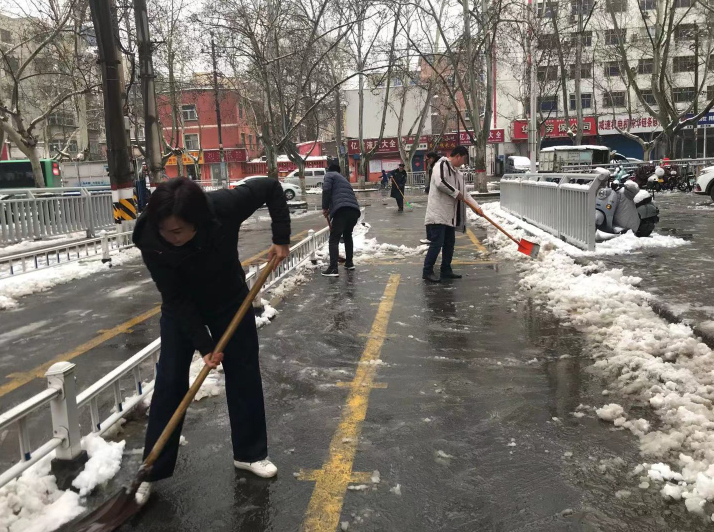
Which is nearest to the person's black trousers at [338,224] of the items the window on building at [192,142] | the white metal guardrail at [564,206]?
the white metal guardrail at [564,206]

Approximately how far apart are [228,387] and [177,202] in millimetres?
1072

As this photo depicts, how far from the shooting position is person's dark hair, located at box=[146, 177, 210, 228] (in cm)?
260

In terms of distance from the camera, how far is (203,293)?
299 centimetres

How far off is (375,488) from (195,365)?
214 cm

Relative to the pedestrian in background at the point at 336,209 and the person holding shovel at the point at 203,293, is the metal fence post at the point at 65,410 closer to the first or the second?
the person holding shovel at the point at 203,293

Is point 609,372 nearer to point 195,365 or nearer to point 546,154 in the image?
point 195,365

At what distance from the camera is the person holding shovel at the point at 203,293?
2.69 metres

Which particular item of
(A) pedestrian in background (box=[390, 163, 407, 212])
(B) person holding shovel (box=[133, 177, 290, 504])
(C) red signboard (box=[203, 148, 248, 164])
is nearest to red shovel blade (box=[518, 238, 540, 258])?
(B) person holding shovel (box=[133, 177, 290, 504])

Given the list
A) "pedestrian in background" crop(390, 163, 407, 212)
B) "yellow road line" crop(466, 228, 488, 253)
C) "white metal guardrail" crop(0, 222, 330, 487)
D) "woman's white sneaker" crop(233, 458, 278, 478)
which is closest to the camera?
"white metal guardrail" crop(0, 222, 330, 487)

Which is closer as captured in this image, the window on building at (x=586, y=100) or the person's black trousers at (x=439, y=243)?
the person's black trousers at (x=439, y=243)

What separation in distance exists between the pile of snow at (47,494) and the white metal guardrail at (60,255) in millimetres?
7152

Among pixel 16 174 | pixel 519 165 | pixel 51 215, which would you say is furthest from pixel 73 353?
pixel 519 165

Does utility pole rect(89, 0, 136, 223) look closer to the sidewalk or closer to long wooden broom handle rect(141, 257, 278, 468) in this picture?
the sidewalk

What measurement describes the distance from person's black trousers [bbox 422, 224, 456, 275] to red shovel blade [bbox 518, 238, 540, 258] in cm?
138
